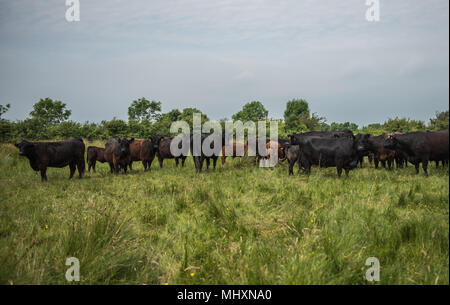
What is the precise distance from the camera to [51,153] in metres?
10.8

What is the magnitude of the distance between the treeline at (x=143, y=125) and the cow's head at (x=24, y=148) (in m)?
1.59

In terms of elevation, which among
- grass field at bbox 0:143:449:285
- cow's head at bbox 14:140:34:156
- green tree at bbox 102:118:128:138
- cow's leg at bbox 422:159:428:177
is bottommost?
grass field at bbox 0:143:449:285

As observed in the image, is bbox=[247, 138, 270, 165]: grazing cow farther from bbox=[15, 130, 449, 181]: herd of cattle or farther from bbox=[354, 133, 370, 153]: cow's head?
bbox=[354, 133, 370, 153]: cow's head

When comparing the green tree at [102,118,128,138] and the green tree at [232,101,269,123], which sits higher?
the green tree at [232,101,269,123]

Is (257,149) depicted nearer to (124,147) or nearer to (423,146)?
(124,147)

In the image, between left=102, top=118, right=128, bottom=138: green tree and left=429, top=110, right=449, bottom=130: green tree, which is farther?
left=102, top=118, right=128, bottom=138: green tree

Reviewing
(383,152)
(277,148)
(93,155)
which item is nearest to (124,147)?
(93,155)

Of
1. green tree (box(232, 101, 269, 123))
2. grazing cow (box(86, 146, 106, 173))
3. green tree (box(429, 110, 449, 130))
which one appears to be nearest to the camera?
green tree (box(429, 110, 449, 130))

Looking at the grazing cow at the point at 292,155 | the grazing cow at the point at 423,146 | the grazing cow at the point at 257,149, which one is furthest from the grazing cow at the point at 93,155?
the grazing cow at the point at 423,146

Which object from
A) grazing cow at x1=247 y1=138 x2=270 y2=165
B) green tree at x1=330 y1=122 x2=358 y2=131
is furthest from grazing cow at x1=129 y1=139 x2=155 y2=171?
green tree at x1=330 y1=122 x2=358 y2=131

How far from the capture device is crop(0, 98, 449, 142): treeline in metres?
2.77

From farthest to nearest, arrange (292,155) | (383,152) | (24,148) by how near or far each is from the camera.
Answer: (292,155) → (24,148) → (383,152)

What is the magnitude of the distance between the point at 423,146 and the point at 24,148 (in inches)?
485
